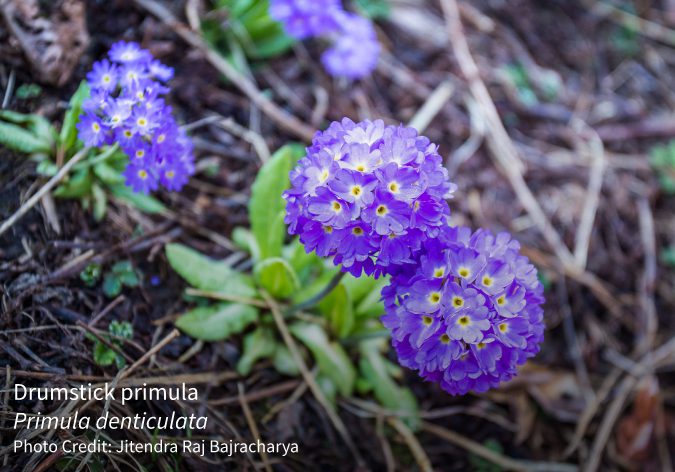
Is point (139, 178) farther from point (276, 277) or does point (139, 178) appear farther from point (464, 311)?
point (464, 311)

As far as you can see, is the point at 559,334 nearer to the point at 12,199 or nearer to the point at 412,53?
the point at 412,53

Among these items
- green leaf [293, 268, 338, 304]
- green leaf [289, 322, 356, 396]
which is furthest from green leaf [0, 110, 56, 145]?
green leaf [289, 322, 356, 396]

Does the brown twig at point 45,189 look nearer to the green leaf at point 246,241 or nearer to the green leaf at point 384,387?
the green leaf at point 246,241

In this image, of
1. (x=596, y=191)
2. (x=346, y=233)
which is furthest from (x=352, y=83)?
(x=346, y=233)

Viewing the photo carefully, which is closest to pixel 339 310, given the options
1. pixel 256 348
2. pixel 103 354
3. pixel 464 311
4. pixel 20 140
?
pixel 256 348

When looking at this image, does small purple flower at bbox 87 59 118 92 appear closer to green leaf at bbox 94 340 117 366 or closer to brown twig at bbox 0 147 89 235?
brown twig at bbox 0 147 89 235

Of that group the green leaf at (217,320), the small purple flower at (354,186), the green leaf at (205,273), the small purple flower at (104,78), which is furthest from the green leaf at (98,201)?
the small purple flower at (354,186)
